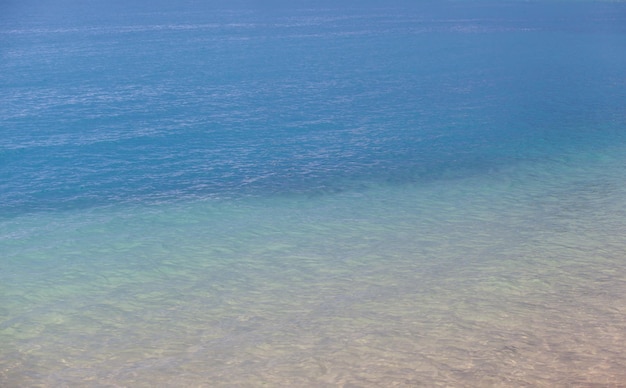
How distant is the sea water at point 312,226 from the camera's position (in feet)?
44.5

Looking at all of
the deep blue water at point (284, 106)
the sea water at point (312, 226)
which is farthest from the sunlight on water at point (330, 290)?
the deep blue water at point (284, 106)

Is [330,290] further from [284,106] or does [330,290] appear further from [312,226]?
[284,106]

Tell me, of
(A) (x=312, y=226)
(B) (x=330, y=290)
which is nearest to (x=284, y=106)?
(A) (x=312, y=226)

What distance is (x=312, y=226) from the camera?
20703 millimetres

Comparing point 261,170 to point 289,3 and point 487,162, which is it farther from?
point 289,3

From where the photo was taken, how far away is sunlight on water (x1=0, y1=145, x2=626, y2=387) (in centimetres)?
1312

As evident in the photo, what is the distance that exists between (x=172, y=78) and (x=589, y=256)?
32.5 meters

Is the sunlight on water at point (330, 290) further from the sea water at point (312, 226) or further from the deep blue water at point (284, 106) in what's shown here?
the deep blue water at point (284, 106)

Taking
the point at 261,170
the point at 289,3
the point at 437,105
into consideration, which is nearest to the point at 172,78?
the point at 437,105

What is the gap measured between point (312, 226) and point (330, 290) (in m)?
4.39

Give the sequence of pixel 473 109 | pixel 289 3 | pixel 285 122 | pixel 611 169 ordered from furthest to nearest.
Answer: pixel 289 3 < pixel 473 109 < pixel 285 122 < pixel 611 169

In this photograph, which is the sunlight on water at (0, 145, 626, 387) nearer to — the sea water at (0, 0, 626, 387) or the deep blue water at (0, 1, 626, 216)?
the sea water at (0, 0, 626, 387)

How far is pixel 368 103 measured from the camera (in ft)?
123

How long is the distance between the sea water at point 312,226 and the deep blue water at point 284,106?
0.19m
